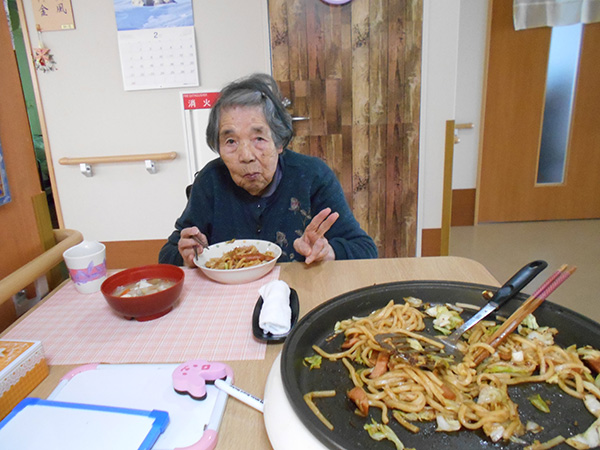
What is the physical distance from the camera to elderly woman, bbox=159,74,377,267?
1458mm

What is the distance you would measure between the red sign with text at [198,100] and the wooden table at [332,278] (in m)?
2.11

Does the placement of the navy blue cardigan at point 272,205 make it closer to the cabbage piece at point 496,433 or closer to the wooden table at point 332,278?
the wooden table at point 332,278

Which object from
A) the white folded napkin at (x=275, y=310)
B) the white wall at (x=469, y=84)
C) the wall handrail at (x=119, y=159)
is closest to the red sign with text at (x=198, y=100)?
the wall handrail at (x=119, y=159)

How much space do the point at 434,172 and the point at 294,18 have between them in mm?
1424

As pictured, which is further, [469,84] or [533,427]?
[469,84]

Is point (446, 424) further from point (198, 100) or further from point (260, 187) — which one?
point (198, 100)

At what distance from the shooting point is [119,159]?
10.3ft

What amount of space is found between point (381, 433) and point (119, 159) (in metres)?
3.03

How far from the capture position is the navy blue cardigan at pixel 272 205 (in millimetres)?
1588

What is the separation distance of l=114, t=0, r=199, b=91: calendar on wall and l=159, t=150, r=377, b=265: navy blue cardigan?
168 cm

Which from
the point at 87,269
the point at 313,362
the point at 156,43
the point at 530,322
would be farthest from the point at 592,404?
the point at 156,43

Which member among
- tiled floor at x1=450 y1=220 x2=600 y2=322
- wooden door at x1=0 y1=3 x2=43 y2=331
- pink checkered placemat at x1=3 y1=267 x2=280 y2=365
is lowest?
tiled floor at x1=450 y1=220 x2=600 y2=322

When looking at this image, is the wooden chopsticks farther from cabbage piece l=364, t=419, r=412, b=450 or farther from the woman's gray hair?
the woman's gray hair

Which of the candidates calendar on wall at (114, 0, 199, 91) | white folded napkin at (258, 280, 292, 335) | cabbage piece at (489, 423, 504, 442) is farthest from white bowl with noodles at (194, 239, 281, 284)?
calendar on wall at (114, 0, 199, 91)
